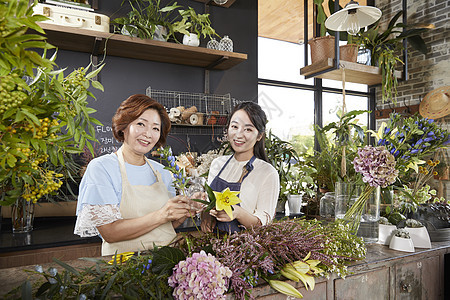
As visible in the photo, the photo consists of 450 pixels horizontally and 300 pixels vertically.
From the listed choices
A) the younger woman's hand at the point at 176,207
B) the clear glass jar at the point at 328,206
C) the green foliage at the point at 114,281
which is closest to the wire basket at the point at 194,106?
the clear glass jar at the point at 328,206

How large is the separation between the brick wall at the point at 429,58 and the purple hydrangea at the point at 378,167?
3.45 meters

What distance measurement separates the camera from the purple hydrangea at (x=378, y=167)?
1.36 metres

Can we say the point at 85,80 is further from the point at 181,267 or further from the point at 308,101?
the point at 308,101

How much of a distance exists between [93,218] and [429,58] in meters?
4.85

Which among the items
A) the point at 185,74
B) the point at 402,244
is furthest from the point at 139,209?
the point at 185,74

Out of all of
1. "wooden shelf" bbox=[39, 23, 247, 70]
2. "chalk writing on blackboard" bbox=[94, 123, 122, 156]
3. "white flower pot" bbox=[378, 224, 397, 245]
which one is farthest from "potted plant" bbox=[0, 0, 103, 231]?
"chalk writing on blackboard" bbox=[94, 123, 122, 156]

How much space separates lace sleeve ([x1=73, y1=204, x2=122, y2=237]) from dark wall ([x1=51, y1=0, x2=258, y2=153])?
174 cm

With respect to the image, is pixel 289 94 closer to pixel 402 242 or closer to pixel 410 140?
pixel 410 140

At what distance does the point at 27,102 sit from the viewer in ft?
1.90

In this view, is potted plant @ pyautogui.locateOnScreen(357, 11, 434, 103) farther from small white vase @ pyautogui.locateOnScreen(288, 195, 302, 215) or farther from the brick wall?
small white vase @ pyautogui.locateOnScreen(288, 195, 302, 215)

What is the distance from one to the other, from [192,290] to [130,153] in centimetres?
92

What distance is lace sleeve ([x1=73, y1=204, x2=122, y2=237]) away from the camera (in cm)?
129

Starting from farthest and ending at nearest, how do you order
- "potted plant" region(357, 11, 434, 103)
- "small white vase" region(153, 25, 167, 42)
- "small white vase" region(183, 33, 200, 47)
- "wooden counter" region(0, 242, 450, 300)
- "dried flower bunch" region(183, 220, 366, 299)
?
"potted plant" region(357, 11, 434, 103)
"small white vase" region(183, 33, 200, 47)
"small white vase" region(153, 25, 167, 42)
"wooden counter" region(0, 242, 450, 300)
"dried flower bunch" region(183, 220, 366, 299)

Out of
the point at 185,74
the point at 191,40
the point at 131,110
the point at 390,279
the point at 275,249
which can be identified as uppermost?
the point at 191,40
